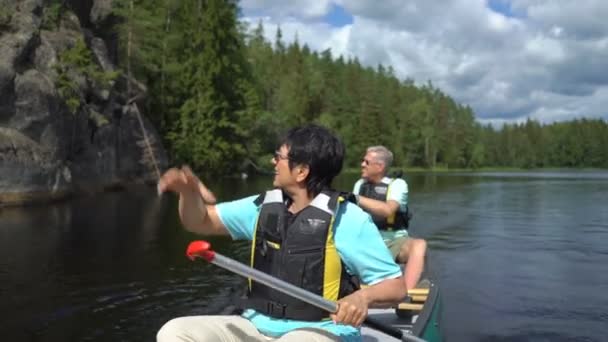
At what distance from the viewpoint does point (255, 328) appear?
3152 millimetres

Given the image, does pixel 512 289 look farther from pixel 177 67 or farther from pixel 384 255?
pixel 177 67

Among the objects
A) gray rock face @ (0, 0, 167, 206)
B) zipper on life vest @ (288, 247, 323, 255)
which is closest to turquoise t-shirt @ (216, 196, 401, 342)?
zipper on life vest @ (288, 247, 323, 255)

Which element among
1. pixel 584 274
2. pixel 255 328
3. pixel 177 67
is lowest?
pixel 584 274

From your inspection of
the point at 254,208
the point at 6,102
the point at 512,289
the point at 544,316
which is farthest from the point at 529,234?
the point at 6,102

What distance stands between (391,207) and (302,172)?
397cm

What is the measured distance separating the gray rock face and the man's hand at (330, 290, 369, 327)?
20589mm

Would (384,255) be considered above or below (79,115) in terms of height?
below

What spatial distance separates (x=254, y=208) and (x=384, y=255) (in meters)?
0.80

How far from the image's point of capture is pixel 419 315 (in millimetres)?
5523

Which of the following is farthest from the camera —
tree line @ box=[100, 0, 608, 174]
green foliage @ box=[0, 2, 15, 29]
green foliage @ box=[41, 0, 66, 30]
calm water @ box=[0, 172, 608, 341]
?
tree line @ box=[100, 0, 608, 174]

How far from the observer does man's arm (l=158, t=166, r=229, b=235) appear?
3.06 meters

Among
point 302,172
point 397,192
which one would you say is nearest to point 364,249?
point 302,172

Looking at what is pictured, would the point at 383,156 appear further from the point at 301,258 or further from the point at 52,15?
the point at 52,15

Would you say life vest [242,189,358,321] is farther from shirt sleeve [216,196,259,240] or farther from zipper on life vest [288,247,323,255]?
shirt sleeve [216,196,259,240]
